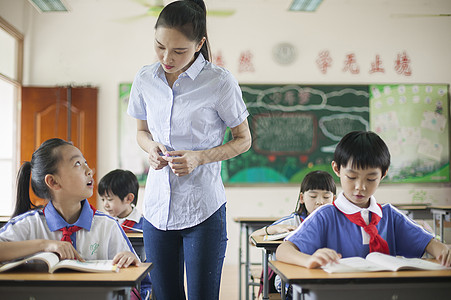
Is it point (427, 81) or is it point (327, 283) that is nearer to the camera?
point (327, 283)

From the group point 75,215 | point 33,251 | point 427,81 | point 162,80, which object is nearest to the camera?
point 33,251

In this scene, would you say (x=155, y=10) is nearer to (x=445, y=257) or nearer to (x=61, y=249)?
(x=61, y=249)

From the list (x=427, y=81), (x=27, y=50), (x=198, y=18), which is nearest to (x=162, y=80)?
(x=198, y=18)

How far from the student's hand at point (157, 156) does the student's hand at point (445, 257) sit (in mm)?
894

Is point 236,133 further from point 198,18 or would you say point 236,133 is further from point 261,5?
point 261,5

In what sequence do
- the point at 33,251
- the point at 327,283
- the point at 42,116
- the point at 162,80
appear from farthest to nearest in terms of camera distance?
the point at 42,116, the point at 162,80, the point at 33,251, the point at 327,283

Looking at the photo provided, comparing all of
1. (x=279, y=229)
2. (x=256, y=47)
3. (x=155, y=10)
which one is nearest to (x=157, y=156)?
(x=279, y=229)

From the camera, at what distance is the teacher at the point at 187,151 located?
1404 mm

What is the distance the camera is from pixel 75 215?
1.64 meters

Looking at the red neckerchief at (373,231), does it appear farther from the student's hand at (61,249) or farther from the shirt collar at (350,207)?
Answer: the student's hand at (61,249)

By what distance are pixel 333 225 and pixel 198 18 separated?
829 millimetres

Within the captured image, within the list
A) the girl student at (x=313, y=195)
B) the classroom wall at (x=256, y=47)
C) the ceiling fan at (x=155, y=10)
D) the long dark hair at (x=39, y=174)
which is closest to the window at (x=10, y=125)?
the classroom wall at (x=256, y=47)

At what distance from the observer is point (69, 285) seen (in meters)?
1.08

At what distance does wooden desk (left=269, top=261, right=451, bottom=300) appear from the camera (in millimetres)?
1102
